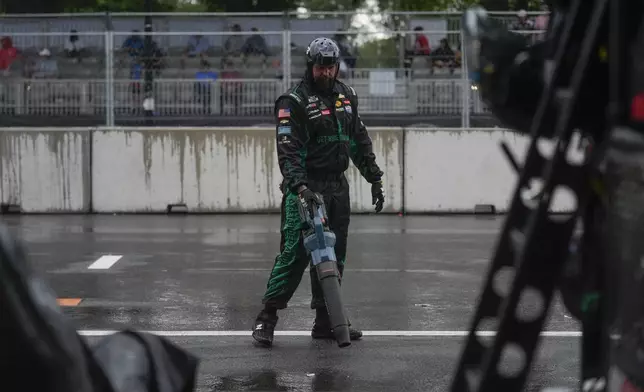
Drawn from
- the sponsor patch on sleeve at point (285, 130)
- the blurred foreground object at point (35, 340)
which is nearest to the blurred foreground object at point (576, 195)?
the blurred foreground object at point (35, 340)

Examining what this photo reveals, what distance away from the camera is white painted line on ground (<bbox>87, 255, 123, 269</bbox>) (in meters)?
11.1

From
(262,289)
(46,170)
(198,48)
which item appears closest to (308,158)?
(262,289)

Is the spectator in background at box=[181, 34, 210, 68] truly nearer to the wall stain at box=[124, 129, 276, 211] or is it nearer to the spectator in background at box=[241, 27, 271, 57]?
the spectator in background at box=[241, 27, 271, 57]

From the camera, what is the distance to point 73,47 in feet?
53.2

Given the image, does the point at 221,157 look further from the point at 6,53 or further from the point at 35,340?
the point at 35,340

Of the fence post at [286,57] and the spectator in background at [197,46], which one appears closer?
the fence post at [286,57]

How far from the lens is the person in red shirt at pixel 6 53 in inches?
640

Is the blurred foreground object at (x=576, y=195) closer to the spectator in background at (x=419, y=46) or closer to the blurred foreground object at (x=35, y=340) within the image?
the blurred foreground object at (x=35, y=340)

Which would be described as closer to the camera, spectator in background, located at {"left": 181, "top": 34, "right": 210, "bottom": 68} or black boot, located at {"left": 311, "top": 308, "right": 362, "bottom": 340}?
black boot, located at {"left": 311, "top": 308, "right": 362, "bottom": 340}

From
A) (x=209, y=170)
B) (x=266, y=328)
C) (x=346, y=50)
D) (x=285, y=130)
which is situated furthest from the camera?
(x=346, y=50)

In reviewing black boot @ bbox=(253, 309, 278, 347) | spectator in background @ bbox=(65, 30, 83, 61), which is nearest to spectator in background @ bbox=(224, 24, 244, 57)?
spectator in background @ bbox=(65, 30, 83, 61)

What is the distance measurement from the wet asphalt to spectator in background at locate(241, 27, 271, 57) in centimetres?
248

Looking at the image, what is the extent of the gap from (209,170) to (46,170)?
2224 millimetres

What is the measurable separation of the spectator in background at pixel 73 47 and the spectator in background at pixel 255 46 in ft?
7.50
